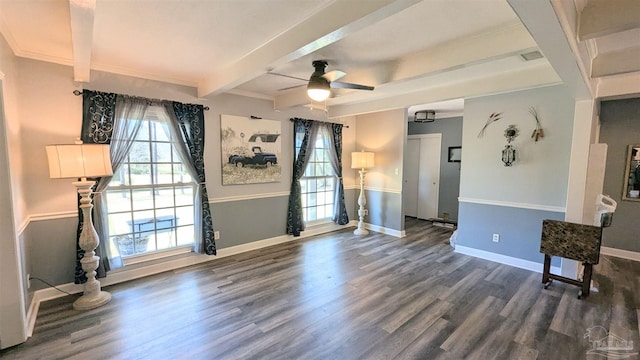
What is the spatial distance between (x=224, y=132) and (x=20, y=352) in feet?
9.61

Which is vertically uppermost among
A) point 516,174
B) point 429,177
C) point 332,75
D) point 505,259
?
point 332,75

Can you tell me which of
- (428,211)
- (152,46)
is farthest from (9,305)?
(428,211)

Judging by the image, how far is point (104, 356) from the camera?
2.11m

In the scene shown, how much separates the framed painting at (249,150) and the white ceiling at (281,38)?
833 mm

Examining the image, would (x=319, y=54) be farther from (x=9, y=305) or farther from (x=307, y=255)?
(x=9, y=305)

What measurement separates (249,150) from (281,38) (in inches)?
91.4

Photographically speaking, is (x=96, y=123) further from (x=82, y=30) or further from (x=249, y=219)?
(x=249, y=219)

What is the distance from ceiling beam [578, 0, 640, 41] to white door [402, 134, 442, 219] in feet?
15.7

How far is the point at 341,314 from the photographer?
8.86ft

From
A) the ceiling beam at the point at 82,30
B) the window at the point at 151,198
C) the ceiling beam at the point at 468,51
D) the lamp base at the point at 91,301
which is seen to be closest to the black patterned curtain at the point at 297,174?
the window at the point at 151,198

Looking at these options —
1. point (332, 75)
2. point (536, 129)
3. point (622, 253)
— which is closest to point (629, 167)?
point (622, 253)

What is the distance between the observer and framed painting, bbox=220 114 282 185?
13.6 feet

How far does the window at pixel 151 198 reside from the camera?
11.0ft

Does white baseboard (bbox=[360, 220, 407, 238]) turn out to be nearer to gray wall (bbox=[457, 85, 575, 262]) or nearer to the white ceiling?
gray wall (bbox=[457, 85, 575, 262])
